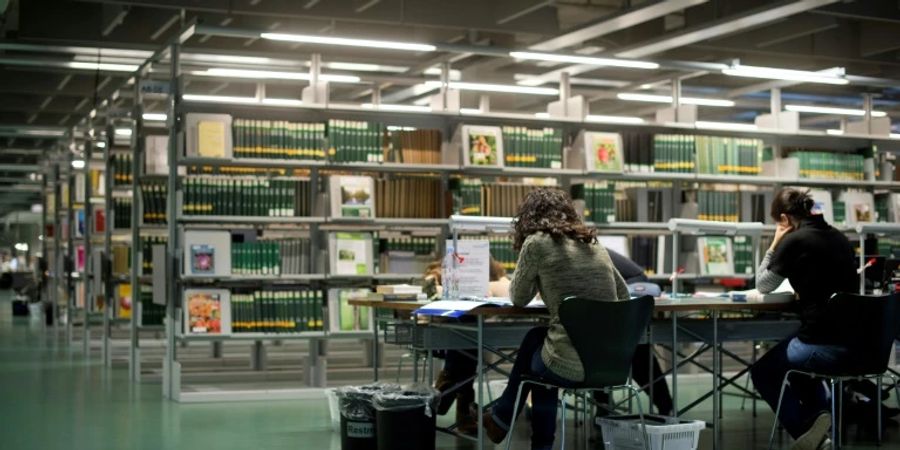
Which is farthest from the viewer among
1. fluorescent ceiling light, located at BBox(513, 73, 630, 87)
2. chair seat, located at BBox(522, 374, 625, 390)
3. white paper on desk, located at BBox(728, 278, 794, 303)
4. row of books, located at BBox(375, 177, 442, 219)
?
fluorescent ceiling light, located at BBox(513, 73, 630, 87)

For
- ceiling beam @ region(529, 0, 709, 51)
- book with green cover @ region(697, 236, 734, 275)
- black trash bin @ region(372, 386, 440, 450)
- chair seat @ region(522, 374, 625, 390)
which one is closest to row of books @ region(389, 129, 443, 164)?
ceiling beam @ region(529, 0, 709, 51)

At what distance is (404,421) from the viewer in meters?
5.62

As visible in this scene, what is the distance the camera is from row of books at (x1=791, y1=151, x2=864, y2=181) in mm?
10367

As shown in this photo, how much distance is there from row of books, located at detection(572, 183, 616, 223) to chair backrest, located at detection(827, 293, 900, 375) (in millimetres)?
3894

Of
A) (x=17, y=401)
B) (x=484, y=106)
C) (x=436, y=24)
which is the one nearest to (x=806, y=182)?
(x=484, y=106)

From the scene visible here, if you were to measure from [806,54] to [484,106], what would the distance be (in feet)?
14.2

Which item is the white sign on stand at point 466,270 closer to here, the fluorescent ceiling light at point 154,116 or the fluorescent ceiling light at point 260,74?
the fluorescent ceiling light at point 260,74

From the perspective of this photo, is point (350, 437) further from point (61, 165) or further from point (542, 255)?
point (61, 165)

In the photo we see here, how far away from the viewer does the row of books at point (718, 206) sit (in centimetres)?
997

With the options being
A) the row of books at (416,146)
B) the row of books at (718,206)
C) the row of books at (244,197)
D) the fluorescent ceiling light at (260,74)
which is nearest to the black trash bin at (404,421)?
the row of books at (244,197)

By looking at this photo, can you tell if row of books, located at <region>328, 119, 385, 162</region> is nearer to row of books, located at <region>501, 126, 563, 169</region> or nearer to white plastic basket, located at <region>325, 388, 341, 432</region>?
row of books, located at <region>501, 126, 563, 169</region>

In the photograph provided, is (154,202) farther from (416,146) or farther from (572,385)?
(572,385)

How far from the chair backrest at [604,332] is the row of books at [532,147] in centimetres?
418

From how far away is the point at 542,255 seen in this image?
5.27 metres
